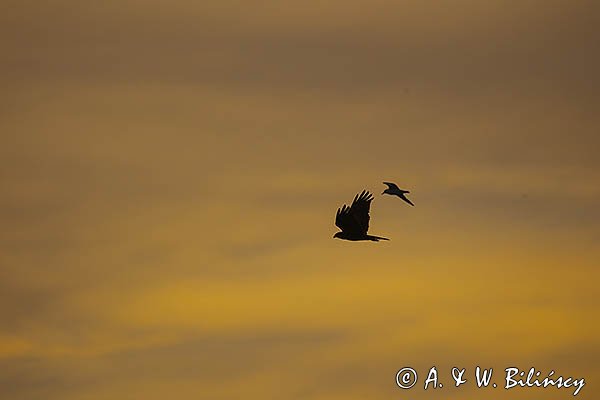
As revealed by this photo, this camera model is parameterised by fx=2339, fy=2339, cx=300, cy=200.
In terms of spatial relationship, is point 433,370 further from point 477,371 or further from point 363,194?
point 363,194

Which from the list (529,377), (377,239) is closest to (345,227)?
(377,239)

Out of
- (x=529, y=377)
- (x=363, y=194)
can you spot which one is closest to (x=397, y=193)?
(x=363, y=194)

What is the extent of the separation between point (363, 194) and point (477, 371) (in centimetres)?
2538

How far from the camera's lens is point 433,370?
13512 centimetres

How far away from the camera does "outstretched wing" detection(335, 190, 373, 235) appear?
113 metres

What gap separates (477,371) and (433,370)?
2.54 m

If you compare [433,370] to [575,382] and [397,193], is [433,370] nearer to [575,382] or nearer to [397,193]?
[575,382]

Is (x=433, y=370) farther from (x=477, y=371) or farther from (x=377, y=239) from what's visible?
(x=377, y=239)

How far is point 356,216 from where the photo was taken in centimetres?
11269

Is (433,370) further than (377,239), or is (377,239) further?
(433,370)

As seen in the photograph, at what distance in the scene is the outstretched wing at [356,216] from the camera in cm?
11269

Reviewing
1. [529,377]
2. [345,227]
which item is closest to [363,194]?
[345,227]

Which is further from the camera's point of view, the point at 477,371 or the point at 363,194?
the point at 477,371

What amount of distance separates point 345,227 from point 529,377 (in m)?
21.2
